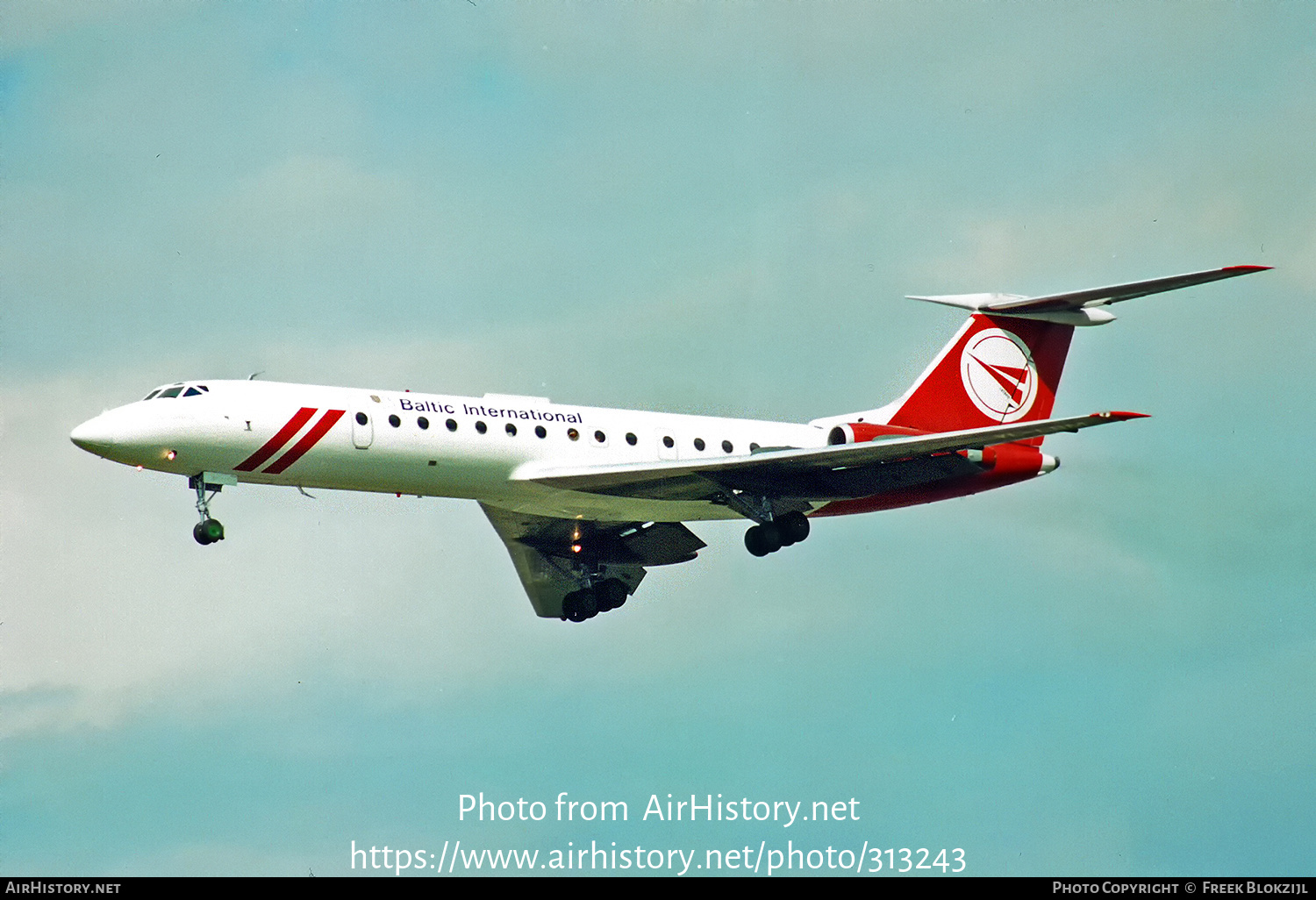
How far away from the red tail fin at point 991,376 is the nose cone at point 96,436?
1648 centimetres

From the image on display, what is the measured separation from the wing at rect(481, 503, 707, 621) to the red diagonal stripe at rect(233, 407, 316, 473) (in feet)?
25.1

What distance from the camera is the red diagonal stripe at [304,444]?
1428 inches

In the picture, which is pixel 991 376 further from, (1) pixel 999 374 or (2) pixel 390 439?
(2) pixel 390 439

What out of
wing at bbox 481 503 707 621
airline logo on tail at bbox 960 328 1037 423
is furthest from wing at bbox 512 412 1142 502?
wing at bbox 481 503 707 621

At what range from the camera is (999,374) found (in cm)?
4372

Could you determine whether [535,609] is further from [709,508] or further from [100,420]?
[100,420]

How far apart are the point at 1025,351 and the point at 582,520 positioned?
33.5ft

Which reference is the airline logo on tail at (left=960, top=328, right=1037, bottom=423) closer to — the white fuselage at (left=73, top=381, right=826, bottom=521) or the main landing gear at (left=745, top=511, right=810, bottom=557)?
the main landing gear at (left=745, top=511, right=810, bottom=557)

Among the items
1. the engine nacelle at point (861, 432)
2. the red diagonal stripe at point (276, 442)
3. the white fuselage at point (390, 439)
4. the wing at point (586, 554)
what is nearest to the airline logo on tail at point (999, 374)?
the engine nacelle at point (861, 432)

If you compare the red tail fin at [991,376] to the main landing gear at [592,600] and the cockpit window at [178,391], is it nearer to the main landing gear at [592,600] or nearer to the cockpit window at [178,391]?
the main landing gear at [592,600]

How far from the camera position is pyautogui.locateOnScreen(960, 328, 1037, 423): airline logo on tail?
43.6 meters

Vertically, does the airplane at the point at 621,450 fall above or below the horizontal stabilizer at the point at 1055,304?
below
